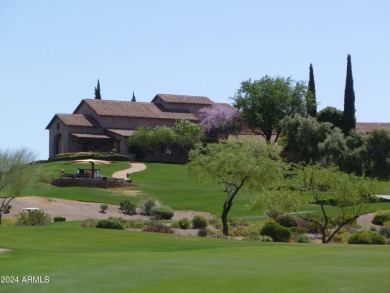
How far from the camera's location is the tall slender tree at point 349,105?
87.3 meters

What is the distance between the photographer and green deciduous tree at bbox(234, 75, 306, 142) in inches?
4043

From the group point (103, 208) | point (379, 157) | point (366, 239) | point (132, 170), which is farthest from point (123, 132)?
point (366, 239)

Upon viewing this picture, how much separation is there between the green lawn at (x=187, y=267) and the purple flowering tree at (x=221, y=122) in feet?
238

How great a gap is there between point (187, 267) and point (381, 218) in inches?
1435

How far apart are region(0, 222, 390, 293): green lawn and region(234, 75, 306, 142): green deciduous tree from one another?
71.7 meters

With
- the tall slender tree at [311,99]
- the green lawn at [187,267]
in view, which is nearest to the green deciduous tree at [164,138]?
the tall slender tree at [311,99]

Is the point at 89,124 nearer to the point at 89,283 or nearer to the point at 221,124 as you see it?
the point at 221,124

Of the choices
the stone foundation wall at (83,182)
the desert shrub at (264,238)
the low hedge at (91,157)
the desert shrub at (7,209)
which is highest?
the low hedge at (91,157)

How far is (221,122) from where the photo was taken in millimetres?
104688

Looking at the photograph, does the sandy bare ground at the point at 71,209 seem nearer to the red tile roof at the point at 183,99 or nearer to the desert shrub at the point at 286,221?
the desert shrub at the point at 286,221

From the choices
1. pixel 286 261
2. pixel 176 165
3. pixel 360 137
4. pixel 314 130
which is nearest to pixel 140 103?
pixel 176 165

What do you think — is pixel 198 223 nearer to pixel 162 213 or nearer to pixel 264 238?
pixel 162 213

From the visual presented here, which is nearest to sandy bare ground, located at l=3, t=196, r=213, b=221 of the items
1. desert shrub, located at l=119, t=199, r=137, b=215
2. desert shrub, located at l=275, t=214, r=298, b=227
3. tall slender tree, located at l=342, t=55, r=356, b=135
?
desert shrub, located at l=119, t=199, r=137, b=215

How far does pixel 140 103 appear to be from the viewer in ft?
374
